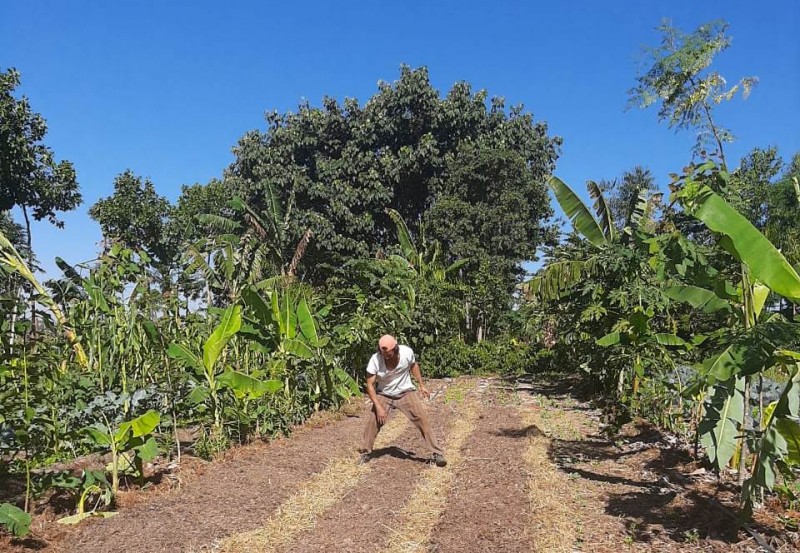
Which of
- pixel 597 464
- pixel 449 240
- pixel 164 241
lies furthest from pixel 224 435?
pixel 164 241

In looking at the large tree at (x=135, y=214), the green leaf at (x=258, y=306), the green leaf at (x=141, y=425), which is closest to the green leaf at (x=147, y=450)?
the green leaf at (x=141, y=425)

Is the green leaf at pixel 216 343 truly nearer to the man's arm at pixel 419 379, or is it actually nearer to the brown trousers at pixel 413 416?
the brown trousers at pixel 413 416

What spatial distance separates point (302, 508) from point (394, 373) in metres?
1.90

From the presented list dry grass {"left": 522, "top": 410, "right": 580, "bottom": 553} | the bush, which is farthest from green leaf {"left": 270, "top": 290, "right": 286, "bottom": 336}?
the bush

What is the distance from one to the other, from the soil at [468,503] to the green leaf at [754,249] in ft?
5.90

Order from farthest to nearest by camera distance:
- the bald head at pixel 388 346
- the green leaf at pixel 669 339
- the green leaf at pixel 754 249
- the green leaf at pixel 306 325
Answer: the green leaf at pixel 306 325 → the green leaf at pixel 669 339 → the bald head at pixel 388 346 → the green leaf at pixel 754 249

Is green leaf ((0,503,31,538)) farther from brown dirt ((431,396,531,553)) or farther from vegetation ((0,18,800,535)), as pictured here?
brown dirt ((431,396,531,553))

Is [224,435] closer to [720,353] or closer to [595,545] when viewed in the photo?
[595,545]

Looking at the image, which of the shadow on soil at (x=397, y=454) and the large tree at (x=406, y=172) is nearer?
the shadow on soil at (x=397, y=454)

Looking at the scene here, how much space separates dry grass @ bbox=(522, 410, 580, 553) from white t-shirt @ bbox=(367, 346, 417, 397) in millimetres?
1642

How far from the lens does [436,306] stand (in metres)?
15.9

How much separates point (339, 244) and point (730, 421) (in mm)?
17652

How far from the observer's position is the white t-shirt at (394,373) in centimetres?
678

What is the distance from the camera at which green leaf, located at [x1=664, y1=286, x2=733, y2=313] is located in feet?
15.6
